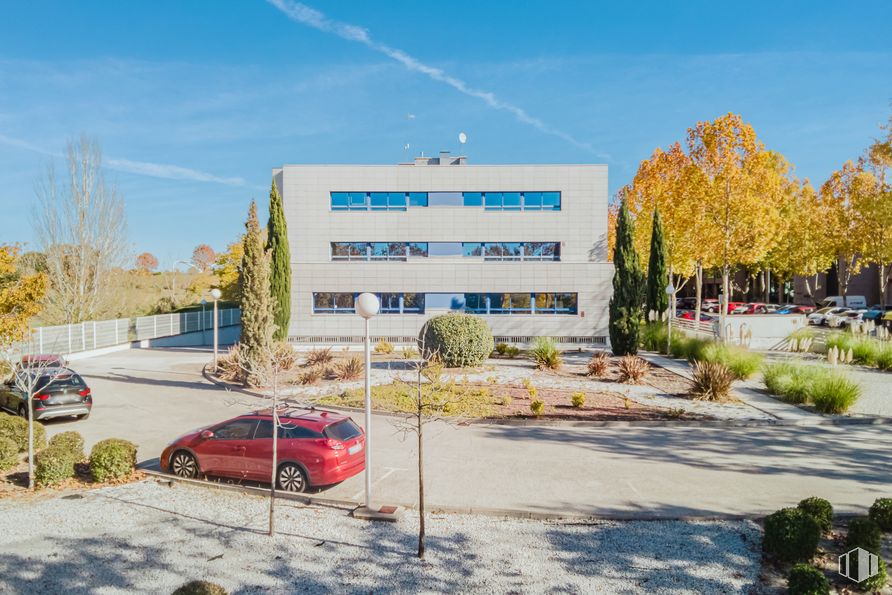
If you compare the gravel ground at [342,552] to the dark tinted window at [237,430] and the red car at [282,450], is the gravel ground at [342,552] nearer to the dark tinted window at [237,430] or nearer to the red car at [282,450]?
the red car at [282,450]

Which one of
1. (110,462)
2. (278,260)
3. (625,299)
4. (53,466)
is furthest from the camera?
(278,260)

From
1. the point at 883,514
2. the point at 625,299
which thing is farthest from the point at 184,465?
the point at 625,299

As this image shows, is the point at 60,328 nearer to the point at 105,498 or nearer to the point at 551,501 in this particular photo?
the point at 105,498

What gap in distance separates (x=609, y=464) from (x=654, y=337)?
69.1 ft

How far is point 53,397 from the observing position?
15102mm

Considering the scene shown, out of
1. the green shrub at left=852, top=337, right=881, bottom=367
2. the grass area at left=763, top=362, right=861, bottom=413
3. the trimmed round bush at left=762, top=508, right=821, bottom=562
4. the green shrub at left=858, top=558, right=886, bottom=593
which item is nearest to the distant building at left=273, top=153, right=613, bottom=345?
the green shrub at left=852, top=337, right=881, bottom=367

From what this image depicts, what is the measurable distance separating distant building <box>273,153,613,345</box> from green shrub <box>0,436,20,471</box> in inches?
864

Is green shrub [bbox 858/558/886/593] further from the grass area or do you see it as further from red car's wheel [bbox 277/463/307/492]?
the grass area

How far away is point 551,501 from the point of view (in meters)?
9.40

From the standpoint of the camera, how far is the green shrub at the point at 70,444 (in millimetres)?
10605

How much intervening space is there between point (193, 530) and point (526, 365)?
18722 millimetres

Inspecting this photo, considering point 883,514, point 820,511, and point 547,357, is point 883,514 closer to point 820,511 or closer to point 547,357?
point 820,511

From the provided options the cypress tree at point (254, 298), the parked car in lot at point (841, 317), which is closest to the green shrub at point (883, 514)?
the cypress tree at point (254, 298)

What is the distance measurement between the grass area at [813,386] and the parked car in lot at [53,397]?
20939 mm
